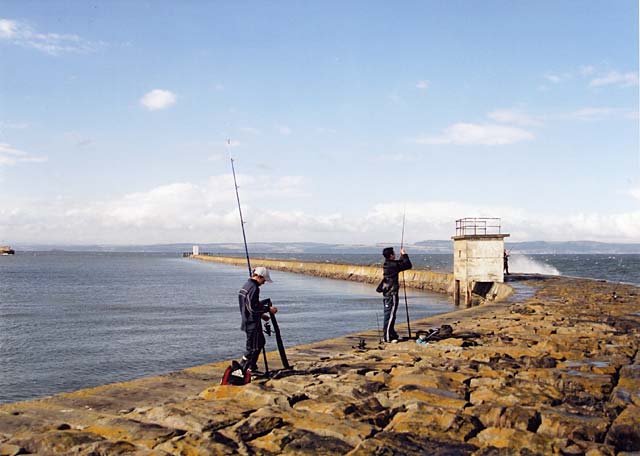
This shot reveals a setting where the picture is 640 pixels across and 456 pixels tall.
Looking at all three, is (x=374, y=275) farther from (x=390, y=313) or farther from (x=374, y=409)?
(x=374, y=409)

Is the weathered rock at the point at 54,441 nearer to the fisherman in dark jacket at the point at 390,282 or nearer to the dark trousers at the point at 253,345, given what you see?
the dark trousers at the point at 253,345

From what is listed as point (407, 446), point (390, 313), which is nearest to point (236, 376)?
point (407, 446)

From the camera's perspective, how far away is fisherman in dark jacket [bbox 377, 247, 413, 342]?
36.9 feet

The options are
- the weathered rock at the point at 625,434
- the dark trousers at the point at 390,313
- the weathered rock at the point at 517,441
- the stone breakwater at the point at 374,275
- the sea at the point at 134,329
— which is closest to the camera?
the weathered rock at the point at 517,441

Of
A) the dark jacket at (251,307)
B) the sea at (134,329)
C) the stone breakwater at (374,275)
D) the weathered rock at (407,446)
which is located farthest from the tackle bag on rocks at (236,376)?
the stone breakwater at (374,275)

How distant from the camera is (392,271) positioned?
37.1ft

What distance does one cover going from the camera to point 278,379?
783 centimetres

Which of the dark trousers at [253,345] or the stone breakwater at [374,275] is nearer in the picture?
the dark trousers at [253,345]

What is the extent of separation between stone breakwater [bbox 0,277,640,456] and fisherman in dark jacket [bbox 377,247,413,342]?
3.71ft

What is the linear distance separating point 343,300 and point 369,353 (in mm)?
21896

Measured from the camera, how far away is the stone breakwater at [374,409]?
5312 millimetres

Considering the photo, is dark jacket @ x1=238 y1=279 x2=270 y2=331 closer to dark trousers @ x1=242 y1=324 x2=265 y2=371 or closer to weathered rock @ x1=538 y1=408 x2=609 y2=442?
dark trousers @ x1=242 y1=324 x2=265 y2=371

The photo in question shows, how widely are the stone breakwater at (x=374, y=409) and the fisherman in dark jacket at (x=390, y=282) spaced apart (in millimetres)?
1130

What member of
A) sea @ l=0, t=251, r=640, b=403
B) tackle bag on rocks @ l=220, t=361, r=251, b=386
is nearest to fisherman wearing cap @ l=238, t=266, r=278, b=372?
tackle bag on rocks @ l=220, t=361, r=251, b=386
